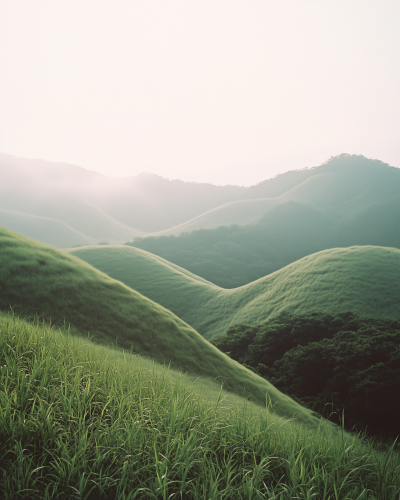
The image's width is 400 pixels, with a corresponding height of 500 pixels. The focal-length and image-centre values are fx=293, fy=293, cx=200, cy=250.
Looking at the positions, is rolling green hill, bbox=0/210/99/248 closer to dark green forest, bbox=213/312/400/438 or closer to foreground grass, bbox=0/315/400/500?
dark green forest, bbox=213/312/400/438

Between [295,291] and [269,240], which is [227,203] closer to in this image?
[269,240]

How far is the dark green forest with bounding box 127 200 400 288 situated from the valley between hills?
37277 millimetres

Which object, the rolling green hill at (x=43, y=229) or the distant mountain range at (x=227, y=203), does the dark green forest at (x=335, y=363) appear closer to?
the distant mountain range at (x=227, y=203)

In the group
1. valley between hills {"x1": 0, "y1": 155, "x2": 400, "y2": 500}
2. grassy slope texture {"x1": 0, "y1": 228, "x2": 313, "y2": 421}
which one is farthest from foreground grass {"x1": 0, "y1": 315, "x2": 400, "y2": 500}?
grassy slope texture {"x1": 0, "y1": 228, "x2": 313, "y2": 421}

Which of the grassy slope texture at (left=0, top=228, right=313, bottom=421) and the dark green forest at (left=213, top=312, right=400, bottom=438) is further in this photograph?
the dark green forest at (left=213, top=312, right=400, bottom=438)

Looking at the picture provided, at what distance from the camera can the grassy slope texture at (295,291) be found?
30.0 meters

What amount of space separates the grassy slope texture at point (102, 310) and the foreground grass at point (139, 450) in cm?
753

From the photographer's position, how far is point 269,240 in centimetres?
10344

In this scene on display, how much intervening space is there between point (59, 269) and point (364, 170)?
589 ft

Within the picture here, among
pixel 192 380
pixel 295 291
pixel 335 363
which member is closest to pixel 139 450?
pixel 192 380

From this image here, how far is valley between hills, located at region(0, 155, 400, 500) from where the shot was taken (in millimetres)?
3014

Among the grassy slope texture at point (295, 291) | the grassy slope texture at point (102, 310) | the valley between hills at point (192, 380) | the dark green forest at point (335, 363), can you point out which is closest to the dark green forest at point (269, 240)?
the grassy slope texture at point (295, 291)

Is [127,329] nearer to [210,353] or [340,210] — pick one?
[210,353]

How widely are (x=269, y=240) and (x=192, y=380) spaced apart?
3787 inches
